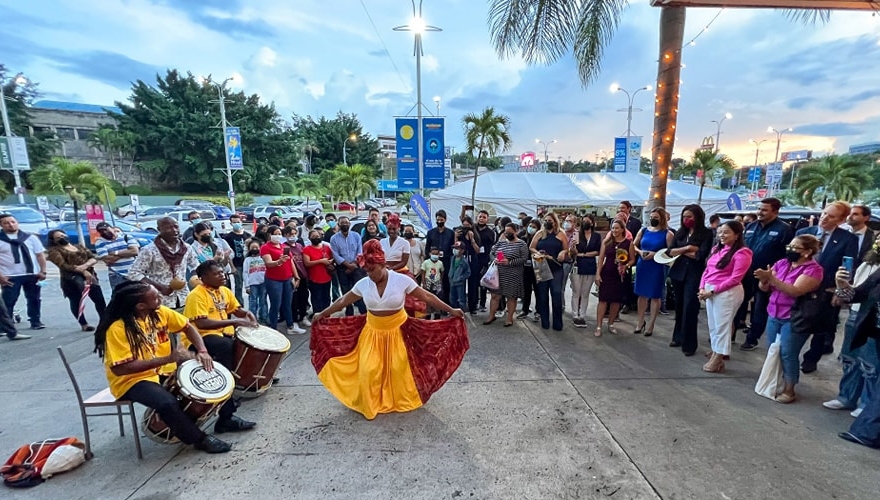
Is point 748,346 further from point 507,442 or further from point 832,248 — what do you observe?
point 507,442

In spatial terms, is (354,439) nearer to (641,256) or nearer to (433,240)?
(433,240)

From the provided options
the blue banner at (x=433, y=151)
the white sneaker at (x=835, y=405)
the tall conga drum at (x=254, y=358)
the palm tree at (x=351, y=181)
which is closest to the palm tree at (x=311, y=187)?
the palm tree at (x=351, y=181)

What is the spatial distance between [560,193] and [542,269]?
12043 mm

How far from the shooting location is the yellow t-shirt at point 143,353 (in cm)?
270

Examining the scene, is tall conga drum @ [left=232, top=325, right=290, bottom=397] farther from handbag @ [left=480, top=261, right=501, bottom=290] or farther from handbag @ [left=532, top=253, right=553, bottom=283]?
handbag @ [left=532, top=253, right=553, bottom=283]

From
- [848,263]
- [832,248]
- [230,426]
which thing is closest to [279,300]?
[230,426]

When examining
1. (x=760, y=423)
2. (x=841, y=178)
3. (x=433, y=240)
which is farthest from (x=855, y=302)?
(x=841, y=178)

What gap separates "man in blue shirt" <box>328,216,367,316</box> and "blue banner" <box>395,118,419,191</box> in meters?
6.28

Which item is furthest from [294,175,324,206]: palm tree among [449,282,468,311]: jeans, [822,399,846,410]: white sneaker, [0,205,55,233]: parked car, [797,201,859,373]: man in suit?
[822,399,846,410]: white sneaker

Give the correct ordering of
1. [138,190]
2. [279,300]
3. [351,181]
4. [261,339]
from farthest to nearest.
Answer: [138,190]
[351,181]
[279,300]
[261,339]

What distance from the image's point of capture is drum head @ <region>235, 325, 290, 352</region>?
3652mm

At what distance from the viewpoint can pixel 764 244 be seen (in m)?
4.98

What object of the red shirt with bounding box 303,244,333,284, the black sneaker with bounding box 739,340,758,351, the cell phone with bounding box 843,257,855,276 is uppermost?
the cell phone with bounding box 843,257,855,276

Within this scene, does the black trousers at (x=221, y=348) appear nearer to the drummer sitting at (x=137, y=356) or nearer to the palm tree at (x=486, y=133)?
the drummer sitting at (x=137, y=356)
